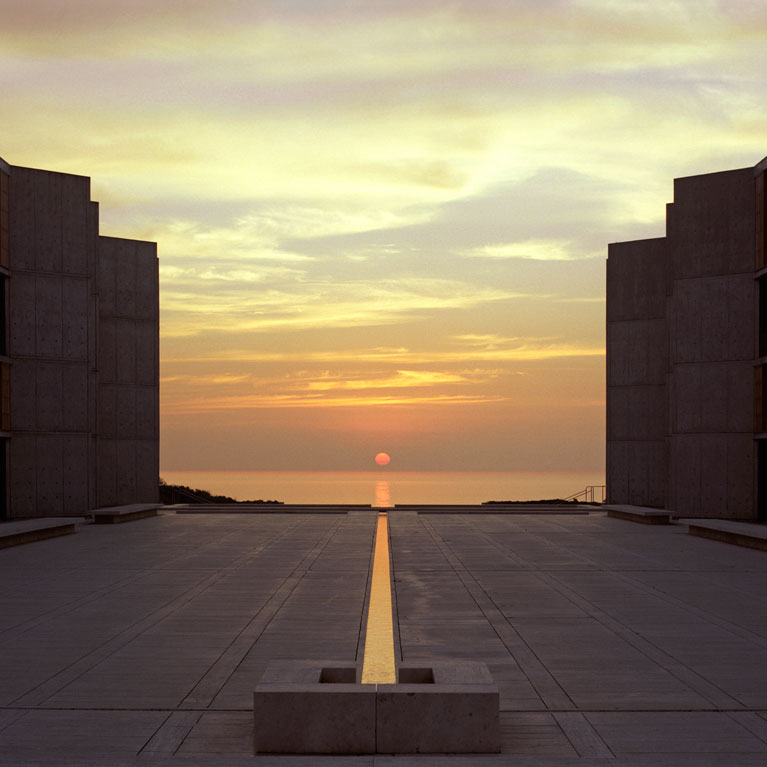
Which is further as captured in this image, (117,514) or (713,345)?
(713,345)

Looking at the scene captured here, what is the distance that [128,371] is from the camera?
41375 mm

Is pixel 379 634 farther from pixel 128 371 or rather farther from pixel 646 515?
pixel 128 371

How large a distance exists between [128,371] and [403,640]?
31.9 metres

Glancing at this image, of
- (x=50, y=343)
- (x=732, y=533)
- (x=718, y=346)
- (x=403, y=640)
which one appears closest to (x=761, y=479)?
(x=718, y=346)

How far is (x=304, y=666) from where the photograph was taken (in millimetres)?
7867

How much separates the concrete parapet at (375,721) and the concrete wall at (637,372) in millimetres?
35496

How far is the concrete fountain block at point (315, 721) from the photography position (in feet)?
23.2

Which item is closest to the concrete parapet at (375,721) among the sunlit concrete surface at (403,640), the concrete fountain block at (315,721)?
the concrete fountain block at (315,721)

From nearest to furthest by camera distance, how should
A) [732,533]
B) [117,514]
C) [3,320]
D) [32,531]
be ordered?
1. [32,531]
2. [732,533]
3. [117,514]
4. [3,320]

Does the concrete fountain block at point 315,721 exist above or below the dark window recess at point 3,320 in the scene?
below

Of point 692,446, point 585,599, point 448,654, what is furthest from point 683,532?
point 448,654

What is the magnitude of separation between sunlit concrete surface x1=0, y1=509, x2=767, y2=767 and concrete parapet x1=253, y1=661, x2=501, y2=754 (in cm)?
15

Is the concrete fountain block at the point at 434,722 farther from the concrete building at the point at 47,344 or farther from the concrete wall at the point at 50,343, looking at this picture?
the concrete wall at the point at 50,343

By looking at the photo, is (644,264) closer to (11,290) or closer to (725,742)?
(11,290)
